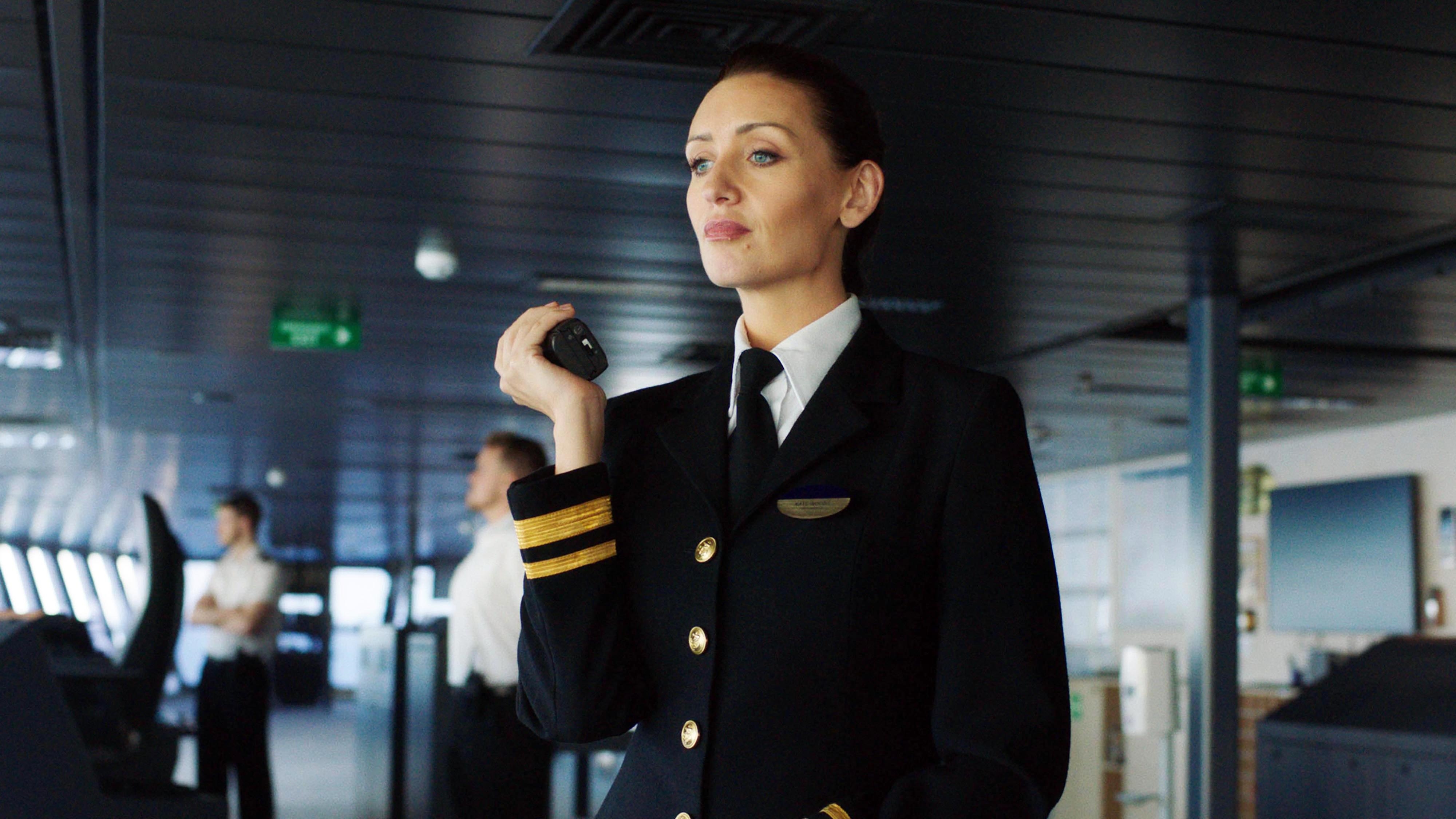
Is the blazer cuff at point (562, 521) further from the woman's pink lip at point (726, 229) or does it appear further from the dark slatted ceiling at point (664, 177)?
the dark slatted ceiling at point (664, 177)

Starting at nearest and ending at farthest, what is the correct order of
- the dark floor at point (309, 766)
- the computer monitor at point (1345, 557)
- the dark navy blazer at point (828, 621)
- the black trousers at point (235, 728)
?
the dark navy blazer at point (828, 621)
the black trousers at point (235, 728)
the dark floor at point (309, 766)
the computer monitor at point (1345, 557)

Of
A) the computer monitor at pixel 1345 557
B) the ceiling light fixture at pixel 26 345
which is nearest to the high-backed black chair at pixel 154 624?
the ceiling light fixture at pixel 26 345

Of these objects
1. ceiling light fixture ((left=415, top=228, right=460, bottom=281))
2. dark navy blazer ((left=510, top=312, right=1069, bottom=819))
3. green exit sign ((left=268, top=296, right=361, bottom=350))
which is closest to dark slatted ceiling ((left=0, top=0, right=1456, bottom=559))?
ceiling light fixture ((left=415, top=228, right=460, bottom=281))

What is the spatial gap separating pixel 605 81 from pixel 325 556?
2829 cm

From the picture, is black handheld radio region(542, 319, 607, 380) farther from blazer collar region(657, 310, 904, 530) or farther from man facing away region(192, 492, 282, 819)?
man facing away region(192, 492, 282, 819)

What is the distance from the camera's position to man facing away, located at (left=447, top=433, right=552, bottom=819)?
497 cm

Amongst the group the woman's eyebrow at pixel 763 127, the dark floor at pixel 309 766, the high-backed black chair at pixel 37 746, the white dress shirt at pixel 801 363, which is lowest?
the dark floor at pixel 309 766

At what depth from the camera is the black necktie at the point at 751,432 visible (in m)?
1.12

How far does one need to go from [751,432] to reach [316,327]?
682cm

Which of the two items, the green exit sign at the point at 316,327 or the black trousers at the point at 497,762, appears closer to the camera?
the black trousers at the point at 497,762

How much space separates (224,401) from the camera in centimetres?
1070

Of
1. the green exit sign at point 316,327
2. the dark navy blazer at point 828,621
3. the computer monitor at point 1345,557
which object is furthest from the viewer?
the computer monitor at point 1345,557

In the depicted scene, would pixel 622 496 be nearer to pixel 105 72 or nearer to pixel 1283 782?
pixel 105 72

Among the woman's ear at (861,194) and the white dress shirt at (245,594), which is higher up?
the woman's ear at (861,194)
